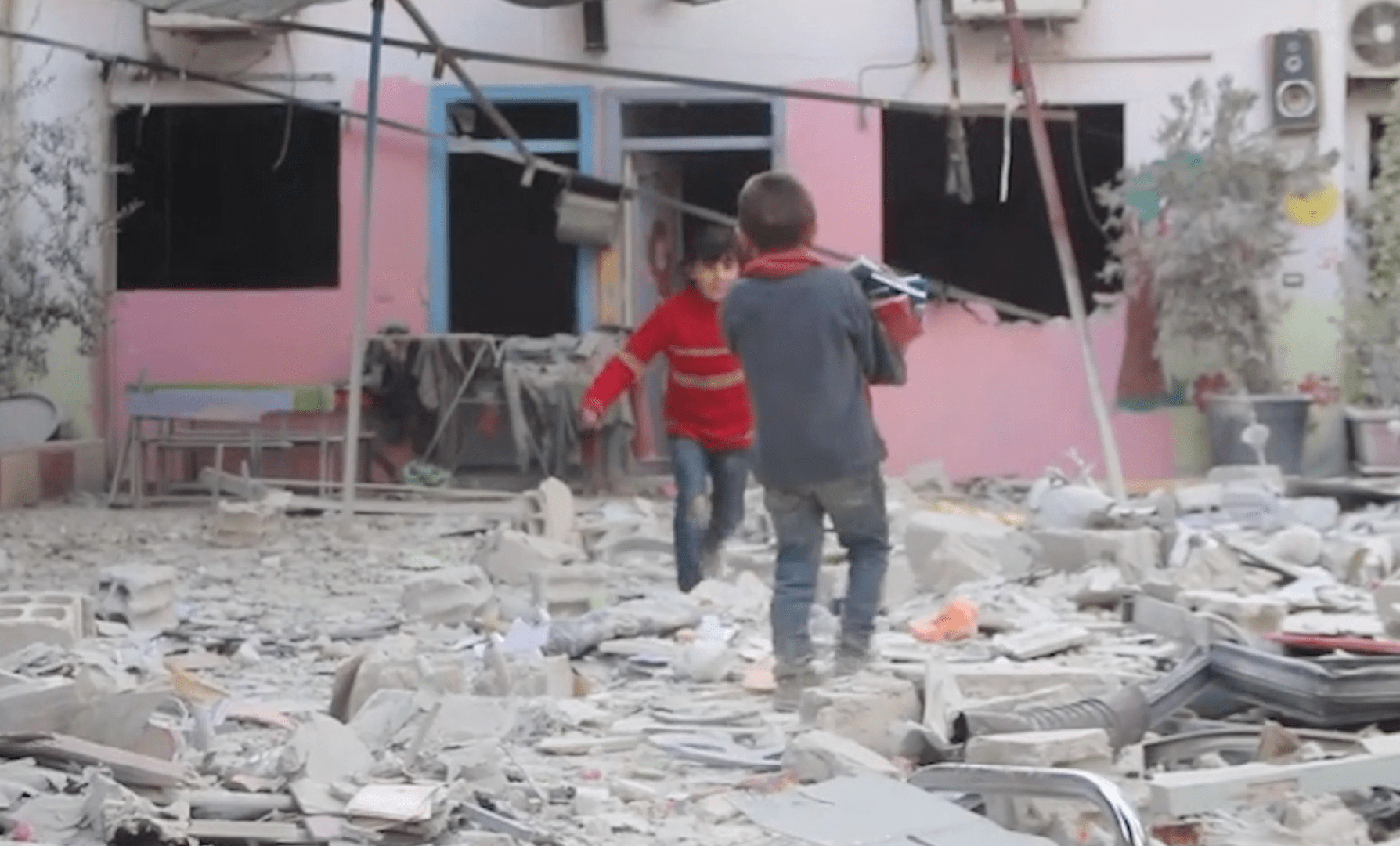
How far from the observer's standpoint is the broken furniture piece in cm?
399

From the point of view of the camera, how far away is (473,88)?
13.9 metres

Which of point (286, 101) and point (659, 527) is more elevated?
point (286, 101)

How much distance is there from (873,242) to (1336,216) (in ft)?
10.0

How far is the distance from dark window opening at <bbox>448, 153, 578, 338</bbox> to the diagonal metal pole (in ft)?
1.88

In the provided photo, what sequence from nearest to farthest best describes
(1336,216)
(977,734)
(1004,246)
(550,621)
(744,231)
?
(977,734)
(744,231)
(550,621)
(1336,216)
(1004,246)

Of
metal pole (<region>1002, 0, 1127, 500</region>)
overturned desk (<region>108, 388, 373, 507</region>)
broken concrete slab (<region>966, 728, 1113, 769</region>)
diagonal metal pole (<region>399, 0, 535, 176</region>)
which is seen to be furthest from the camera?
overturned desk (<region>108, 388, 373, 507</region>)

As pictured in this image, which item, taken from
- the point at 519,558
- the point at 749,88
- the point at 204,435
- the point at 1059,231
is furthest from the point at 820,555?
the point at 204,435

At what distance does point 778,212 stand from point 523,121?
9.20m

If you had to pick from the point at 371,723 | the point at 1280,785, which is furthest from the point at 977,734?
the point at 371,723

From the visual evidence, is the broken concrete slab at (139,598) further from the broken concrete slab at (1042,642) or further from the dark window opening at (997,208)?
the dark window opening at (997,208)

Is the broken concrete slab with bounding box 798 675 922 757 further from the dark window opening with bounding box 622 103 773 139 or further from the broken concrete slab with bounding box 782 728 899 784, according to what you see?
the dark window opening with bounding box 622 103 773 139

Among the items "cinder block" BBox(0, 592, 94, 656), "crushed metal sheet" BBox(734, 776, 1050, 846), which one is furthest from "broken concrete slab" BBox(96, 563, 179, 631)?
"crushed metal sheet" BBox(734, 776, 1050, 846)

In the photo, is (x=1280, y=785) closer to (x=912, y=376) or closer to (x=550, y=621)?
(x=550, y=621)

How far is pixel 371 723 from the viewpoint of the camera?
18.9ft
